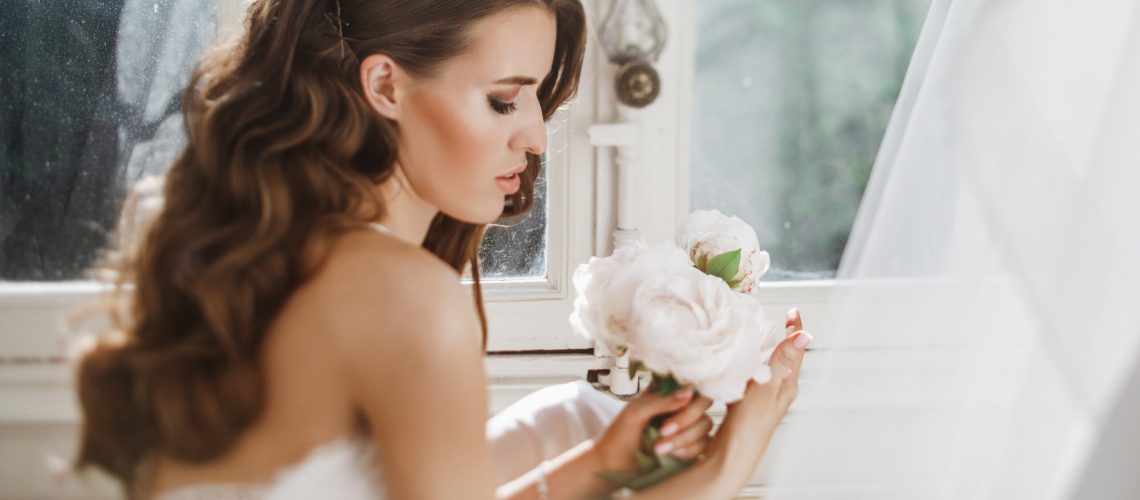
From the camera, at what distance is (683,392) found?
988mm

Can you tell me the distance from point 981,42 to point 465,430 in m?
0.77

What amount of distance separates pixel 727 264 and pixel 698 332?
19 cm

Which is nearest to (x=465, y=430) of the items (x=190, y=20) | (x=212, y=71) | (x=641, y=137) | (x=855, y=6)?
(x=212, y=71)

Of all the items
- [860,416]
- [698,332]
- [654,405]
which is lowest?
[860,416]

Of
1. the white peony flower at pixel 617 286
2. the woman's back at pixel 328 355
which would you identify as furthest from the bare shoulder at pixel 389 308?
the white peony flower at pixel 617 286

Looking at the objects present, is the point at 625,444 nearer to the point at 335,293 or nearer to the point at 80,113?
the point at 335,293

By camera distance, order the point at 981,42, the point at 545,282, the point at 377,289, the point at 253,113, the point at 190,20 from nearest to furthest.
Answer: the point at 377,289 → the point at 253,113 → the point at 981,42 → the point at 190,20 → the point at 545,282

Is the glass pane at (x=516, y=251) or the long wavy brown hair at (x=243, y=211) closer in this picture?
the long wavy brown hair at (x=243, y=211)

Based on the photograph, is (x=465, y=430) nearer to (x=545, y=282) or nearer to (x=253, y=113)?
(x=253, y=113)

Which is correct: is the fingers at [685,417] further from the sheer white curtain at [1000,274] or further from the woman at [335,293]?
the sheer white curtain at [1000,274]

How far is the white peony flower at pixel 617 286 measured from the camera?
0.97 metres

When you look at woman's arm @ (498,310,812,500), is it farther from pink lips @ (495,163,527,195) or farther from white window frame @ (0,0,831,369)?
white window frame @ (0,0,831,369)

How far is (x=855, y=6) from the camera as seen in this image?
69.7 inches

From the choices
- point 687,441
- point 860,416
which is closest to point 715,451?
point 687,441
